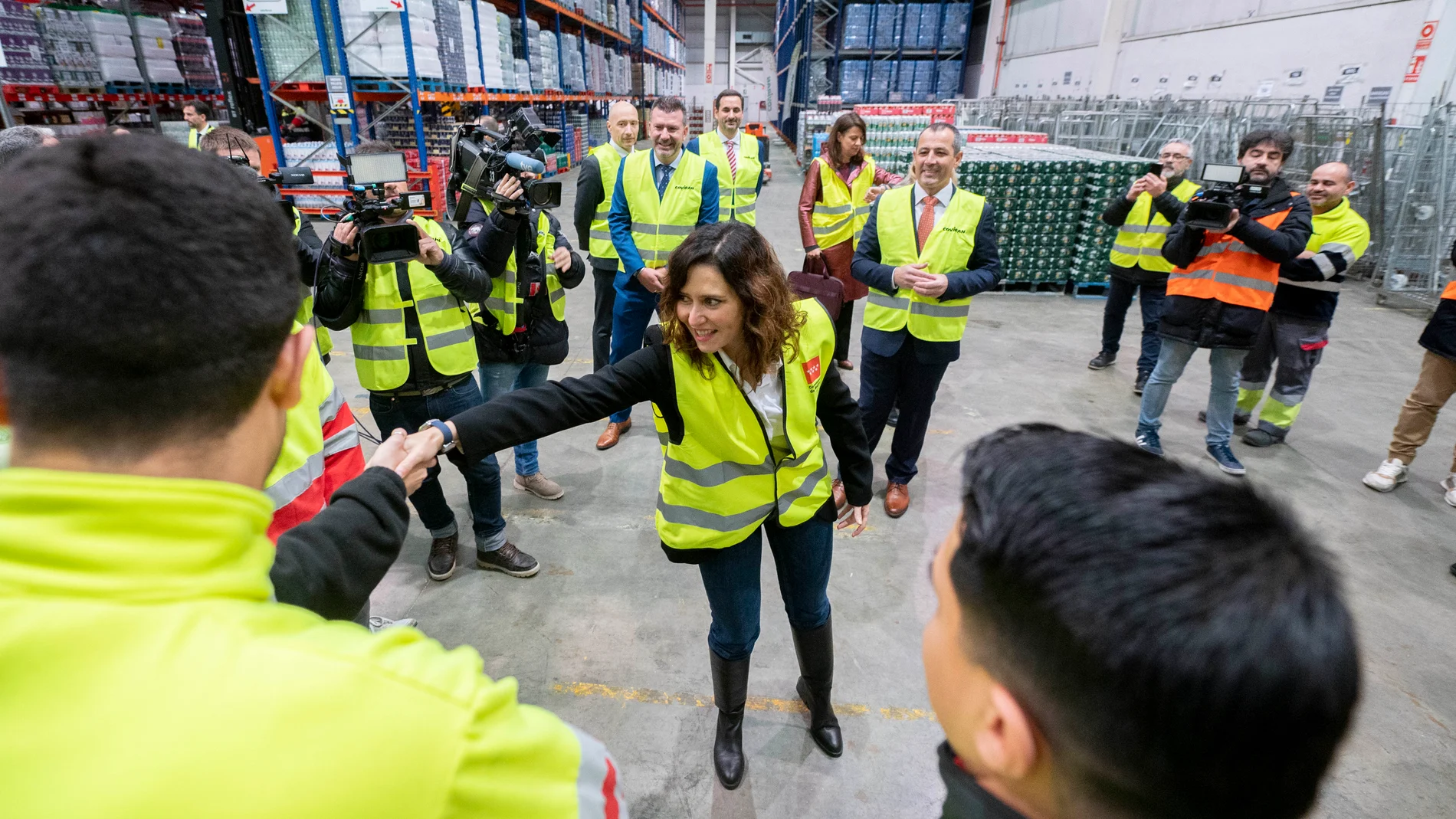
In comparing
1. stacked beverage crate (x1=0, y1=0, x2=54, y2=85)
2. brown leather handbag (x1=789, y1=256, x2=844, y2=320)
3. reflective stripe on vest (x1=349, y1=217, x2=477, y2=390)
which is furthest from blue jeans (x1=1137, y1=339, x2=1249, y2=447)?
stacked beverage crate (x1=0, y1=0, x2=54, y2=85)

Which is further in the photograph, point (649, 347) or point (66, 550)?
point (649, 347)

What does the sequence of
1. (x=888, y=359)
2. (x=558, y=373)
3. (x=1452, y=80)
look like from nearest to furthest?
(x=888, y=359)
(x=558, y=373)
(x=1452, y=80)

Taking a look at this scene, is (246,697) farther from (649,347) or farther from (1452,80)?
(1452,80)

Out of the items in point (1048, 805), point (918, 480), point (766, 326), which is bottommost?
point (918, 480)

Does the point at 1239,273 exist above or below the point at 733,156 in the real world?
below

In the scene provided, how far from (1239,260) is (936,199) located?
168cm

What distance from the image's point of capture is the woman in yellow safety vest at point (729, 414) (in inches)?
68.6

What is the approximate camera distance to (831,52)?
60.5ft

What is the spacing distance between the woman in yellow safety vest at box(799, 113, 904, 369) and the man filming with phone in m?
1.70

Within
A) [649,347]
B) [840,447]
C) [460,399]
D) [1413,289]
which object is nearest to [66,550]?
[649,347]

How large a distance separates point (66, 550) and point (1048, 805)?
33.5 inches

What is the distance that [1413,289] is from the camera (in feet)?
23.5

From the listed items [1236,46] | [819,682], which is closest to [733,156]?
[819,682]

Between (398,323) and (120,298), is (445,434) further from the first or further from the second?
(398,323)
